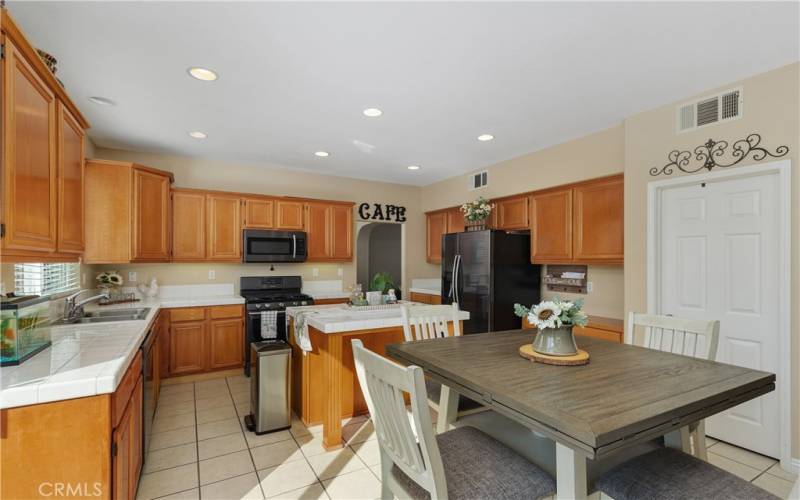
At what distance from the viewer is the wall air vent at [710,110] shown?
2.71 m

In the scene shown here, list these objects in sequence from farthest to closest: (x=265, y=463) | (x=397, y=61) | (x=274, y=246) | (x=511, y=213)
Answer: (x=274, y=246) < (x=511, y=213) < (x=265, y=463) < (x=397, y=61)

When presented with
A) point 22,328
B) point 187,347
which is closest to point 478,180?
point 187,347

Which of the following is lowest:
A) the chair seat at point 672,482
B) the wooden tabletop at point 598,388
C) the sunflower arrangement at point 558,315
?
the chair seat at point 672,482

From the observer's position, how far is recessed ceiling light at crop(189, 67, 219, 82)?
2572mm

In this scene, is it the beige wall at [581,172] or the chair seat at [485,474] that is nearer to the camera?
the chair seat at [485,474]

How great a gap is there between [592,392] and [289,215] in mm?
4403

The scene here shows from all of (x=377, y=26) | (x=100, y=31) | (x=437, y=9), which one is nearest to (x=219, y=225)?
(x=100, y=31)

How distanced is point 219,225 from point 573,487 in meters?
4.51

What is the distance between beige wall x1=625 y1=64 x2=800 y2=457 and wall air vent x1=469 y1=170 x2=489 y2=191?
6.51 feet

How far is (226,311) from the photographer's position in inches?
173

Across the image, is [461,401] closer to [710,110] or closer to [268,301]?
[710,110]

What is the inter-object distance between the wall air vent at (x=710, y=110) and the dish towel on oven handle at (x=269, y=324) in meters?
4.22

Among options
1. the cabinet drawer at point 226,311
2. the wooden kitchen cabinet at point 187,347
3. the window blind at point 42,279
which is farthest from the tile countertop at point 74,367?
the cabinet drawer at point 226,311

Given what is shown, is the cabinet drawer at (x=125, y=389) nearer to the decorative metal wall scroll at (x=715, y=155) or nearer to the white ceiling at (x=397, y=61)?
the white ceiling at (x=397, y=61)
